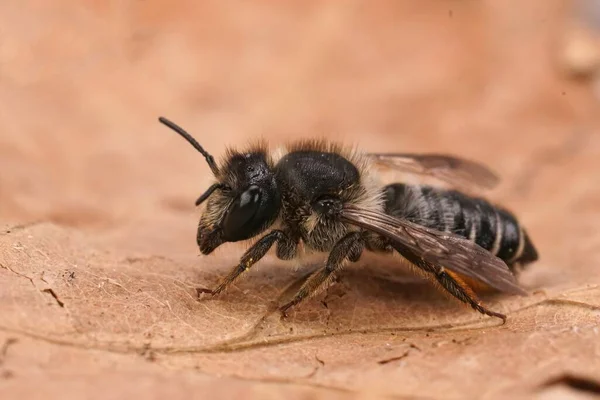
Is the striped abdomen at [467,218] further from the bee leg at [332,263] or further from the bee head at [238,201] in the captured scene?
the bee head at [238,201]

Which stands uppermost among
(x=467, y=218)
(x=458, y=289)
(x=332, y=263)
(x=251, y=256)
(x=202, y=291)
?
(x=467, y=218)

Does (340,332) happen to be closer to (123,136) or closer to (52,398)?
(52,398)

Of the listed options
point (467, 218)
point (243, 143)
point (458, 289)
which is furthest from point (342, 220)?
point (243, 143)

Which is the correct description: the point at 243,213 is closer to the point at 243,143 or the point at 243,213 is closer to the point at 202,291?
the point at 202,291

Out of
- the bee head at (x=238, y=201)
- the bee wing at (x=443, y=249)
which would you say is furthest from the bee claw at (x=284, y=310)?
the bee wing at (x=443, y=249)

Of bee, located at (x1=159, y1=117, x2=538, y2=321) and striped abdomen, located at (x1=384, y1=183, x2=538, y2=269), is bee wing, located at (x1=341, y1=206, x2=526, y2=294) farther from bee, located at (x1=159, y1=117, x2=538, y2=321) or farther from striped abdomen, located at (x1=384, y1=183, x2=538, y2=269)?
striped abdomen, located at (x1=384, y1=183, x2=538, y2=269)

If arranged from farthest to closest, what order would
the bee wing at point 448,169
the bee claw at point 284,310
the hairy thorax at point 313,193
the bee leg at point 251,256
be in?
the bee wing at point 448,169, the hairy thorax at point 313,193, the bee leg at point 251,256, the bee claw at point 284,310
